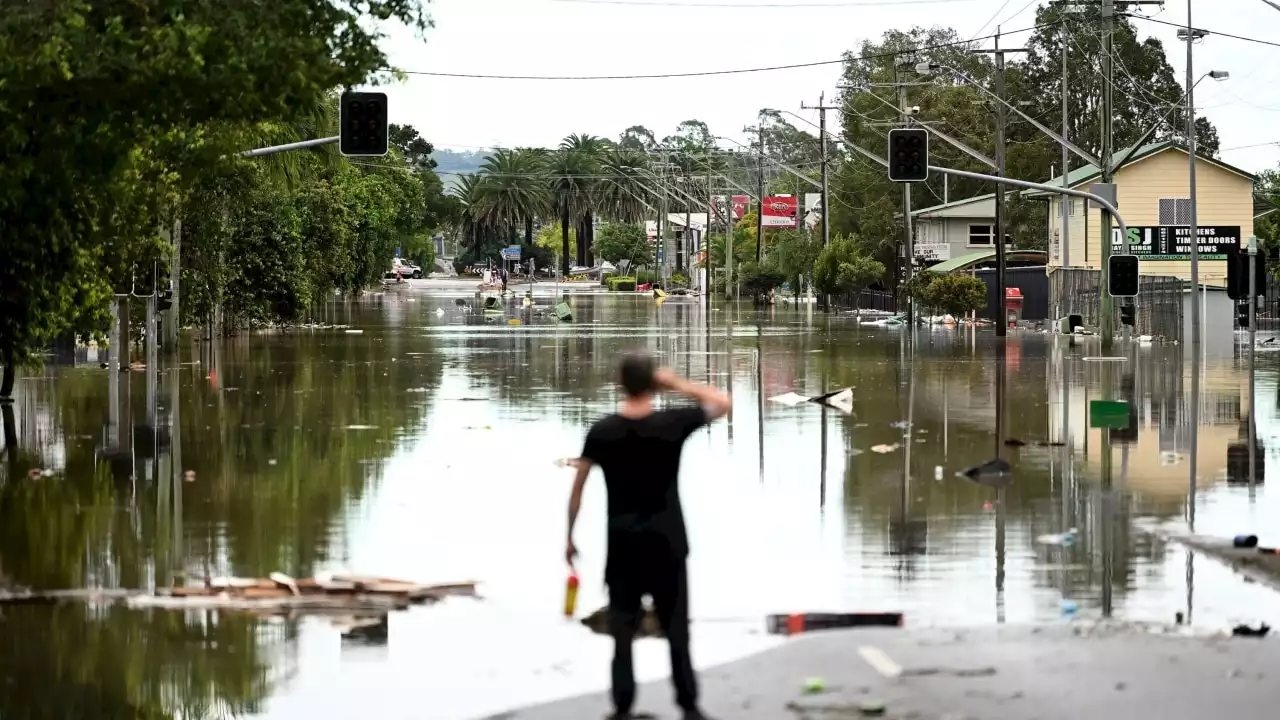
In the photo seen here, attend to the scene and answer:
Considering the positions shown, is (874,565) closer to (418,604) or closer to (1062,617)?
(1062,617)

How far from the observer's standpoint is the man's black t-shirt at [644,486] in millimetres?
8758

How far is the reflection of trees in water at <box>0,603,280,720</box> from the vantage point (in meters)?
9.55

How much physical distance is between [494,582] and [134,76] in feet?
17.7

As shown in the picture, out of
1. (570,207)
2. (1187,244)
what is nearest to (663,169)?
(570,207)

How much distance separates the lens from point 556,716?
8.97 meters

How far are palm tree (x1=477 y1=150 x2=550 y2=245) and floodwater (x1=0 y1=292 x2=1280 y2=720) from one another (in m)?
123

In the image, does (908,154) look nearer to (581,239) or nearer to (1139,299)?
(1139,299)

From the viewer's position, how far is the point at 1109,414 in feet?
93.4

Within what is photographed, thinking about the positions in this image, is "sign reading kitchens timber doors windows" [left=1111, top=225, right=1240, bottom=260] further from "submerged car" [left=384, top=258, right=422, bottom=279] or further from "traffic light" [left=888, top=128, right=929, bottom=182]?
"submerged car" [left=384, top=258, right=422, bottom=279]

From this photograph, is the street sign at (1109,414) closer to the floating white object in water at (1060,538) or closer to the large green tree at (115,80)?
the floating white object in water at (1060,538)

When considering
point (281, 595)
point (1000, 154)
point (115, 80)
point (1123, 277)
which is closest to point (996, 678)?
point (281, 595)

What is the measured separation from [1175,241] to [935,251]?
2722cm

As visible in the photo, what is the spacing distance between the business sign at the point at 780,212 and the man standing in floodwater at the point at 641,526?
4156 inches

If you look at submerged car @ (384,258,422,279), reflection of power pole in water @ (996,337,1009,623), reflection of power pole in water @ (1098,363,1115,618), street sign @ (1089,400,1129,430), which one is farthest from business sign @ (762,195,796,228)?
reflection of power pole in water @ (1098,363,1115,618)
